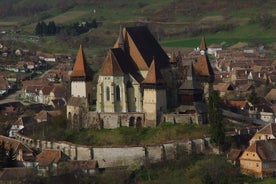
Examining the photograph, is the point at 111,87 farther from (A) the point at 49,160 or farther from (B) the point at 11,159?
(B) the point at 11,159

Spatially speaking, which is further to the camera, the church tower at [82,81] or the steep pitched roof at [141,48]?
the church tower at [82,81]

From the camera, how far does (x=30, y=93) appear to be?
99250 mm

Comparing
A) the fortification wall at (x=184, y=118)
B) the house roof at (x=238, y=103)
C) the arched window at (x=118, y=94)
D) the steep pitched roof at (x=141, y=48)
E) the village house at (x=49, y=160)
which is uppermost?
the steep pitched roof at (x=141, y=48)

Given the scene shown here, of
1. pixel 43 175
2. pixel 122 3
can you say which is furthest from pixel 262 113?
pixel 122 3

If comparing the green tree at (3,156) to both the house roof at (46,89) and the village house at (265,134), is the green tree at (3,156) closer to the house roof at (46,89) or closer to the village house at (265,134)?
the village house at (265,134)

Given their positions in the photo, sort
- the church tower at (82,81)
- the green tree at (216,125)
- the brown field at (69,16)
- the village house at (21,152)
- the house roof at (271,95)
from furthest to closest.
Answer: the brown field at (69,16)
the house roof at (271,95)
the church tower at (82,81)
the village house at (21,152)
the green tree at (216,125)

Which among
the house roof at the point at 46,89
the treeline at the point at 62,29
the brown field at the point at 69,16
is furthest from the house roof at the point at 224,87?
the brown field at the point at 69,16

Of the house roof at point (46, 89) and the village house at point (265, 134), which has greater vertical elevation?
the house roof at point (46, 89)

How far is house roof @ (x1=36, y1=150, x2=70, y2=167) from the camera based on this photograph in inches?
2537

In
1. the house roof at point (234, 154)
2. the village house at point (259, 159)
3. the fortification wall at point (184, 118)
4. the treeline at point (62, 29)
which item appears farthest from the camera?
the treeline at point (62, 29)

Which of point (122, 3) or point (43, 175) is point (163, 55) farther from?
point (122, 3)

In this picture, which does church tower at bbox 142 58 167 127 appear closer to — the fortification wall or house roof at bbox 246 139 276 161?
the fortification wall

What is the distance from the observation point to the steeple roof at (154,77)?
6694 cm

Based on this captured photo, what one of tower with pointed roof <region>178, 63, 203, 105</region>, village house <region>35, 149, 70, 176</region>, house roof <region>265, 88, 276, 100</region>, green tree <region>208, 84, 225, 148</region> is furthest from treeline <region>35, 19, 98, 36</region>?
green tree <region>208, 84, 225, 148</region>
